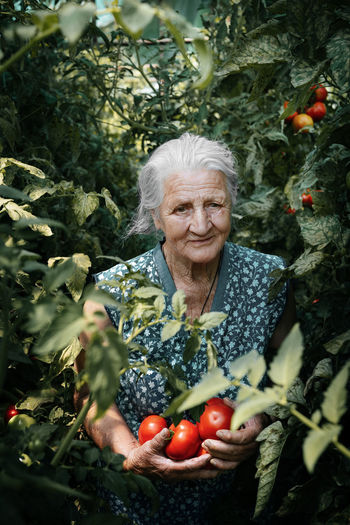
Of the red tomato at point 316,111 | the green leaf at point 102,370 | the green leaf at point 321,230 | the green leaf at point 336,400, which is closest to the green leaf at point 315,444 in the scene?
the green leaf at point 336,400

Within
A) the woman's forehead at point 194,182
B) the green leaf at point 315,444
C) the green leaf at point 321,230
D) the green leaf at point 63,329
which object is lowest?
the green leaf at point 315,444

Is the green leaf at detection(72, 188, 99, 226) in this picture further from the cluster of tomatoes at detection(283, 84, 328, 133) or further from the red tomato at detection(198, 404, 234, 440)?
the cluster of tomatoes at detection(283, 84, 328, 133)

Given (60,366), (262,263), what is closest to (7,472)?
(60,366)

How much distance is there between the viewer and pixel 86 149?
2.19 metres

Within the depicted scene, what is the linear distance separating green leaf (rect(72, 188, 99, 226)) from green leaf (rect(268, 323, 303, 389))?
2.72ft

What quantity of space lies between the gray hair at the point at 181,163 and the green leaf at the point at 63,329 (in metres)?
1.00

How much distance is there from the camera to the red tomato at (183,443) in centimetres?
118

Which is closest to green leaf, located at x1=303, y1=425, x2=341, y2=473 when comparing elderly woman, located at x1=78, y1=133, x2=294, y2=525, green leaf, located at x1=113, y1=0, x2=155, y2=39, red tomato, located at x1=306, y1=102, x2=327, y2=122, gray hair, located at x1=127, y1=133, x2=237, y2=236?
green leaf, located at x1=113, y1=0, x2=155, y2=39

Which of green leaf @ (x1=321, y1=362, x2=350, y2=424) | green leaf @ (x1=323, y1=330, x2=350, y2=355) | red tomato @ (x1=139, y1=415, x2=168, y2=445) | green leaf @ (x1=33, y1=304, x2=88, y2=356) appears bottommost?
red tomato @ (x1=139, y1=415, x2=168, y2=445)

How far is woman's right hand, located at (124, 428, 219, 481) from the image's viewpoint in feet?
3.88

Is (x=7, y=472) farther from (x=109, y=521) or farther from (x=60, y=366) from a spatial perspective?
(x=60, y=366)

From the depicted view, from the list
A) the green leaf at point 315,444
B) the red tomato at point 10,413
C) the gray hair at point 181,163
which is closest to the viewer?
the green leaf at point 315,444

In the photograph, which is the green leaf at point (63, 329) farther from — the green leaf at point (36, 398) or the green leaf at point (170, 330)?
the green leaf at point (36, 398)

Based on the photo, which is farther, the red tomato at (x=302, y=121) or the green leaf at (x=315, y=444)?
the red tomato at (x=302, y=121)
